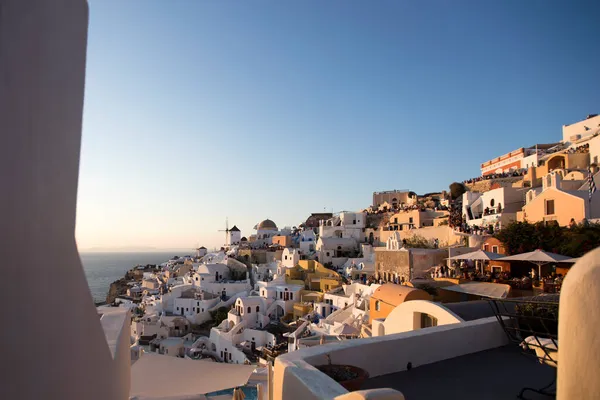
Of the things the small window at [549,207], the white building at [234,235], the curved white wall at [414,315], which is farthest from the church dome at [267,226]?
the curved white wall at [414,315]

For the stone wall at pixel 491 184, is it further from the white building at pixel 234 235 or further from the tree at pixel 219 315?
the white building at pixel 234 235

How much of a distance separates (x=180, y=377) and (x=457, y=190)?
3611 centimetres

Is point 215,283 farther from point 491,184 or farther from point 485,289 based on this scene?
point 485,289

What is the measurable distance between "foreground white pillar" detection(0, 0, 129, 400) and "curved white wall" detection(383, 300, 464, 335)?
178 inches

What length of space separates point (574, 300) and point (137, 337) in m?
28.1

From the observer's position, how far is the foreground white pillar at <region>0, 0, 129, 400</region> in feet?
4.96

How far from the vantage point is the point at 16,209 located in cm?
157

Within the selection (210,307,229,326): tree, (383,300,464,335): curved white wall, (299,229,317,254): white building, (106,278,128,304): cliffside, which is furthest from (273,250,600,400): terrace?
(106,278,128,304): cliffside

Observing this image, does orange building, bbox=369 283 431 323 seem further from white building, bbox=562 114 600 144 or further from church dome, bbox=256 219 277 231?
church dome, bbox=256 219 277 231

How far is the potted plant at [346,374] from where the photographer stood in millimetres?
2744

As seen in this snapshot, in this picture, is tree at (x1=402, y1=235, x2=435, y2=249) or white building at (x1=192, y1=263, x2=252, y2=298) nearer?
tree at (x1=402, y1=235, x2=435, y2=249)

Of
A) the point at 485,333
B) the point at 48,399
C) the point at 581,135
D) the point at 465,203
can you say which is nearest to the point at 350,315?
the point at 465,203

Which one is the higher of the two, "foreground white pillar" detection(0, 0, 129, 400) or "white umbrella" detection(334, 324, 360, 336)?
"foreground white pillar" detection(0, 0, 129, 400)

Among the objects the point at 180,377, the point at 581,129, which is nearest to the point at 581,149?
the point at 581,129
